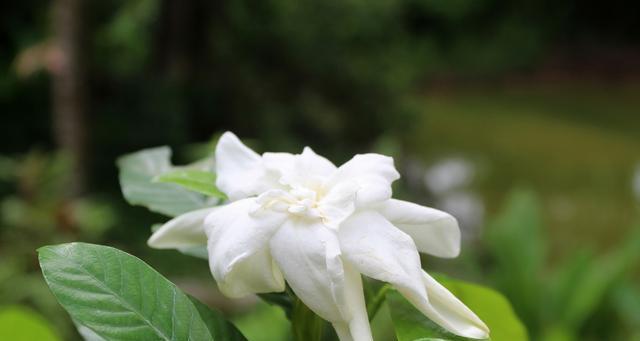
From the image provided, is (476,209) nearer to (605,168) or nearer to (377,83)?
(377,83)

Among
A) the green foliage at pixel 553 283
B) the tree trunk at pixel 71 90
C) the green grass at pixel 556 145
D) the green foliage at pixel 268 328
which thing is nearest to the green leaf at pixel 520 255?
the green foliage at pixel 553 283

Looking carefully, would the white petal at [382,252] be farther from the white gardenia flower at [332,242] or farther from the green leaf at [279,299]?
the green leaf at [279,299]

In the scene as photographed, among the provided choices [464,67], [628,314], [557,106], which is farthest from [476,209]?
[464,67]

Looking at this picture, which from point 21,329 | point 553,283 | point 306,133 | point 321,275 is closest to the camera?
point 321,275

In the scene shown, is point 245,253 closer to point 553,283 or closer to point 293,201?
point 293,201

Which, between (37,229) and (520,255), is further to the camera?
(520,255)

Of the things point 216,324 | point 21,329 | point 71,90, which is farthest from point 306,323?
point 71,90
